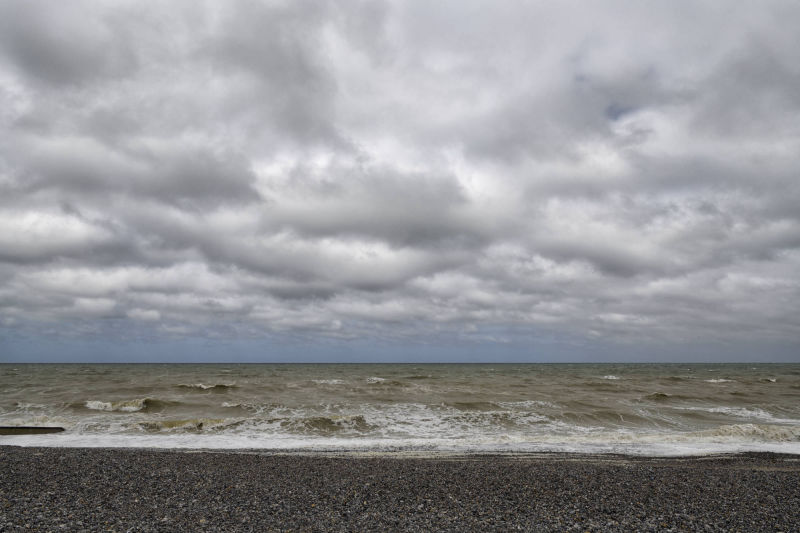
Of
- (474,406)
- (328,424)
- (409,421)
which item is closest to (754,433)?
(474,406)

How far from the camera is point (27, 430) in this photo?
21625 millimetres

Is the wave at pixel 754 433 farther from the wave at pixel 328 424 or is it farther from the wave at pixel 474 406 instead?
the wave at pixel 328 424

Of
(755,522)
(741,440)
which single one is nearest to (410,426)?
(741,440)

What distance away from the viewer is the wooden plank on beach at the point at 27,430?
68.3 ft

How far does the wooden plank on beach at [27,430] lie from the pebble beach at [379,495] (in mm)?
7978

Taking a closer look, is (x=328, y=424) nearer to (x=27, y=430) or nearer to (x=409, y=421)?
(x=409, y=421)

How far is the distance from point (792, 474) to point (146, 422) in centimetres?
2697

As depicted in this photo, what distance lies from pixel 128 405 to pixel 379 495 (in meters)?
26.8

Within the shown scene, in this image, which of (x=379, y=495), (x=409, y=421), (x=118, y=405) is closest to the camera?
(x=379, y=495)

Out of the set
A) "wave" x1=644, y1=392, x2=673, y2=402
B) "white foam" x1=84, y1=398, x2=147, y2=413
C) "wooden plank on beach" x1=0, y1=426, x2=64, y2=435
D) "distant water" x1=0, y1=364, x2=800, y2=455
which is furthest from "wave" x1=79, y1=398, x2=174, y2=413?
"wave" x1=644, y1=392, x2=673, y2=402

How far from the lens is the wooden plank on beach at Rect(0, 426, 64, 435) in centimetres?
2083

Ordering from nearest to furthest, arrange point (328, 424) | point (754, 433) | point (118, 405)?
point (754, 433) < point (328, 424) < point (118, 405)

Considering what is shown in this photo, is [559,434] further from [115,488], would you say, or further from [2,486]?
[2,486]

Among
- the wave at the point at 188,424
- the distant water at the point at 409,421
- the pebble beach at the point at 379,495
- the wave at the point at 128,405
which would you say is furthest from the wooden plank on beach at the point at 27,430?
the pebble beach at the point at 379,495
